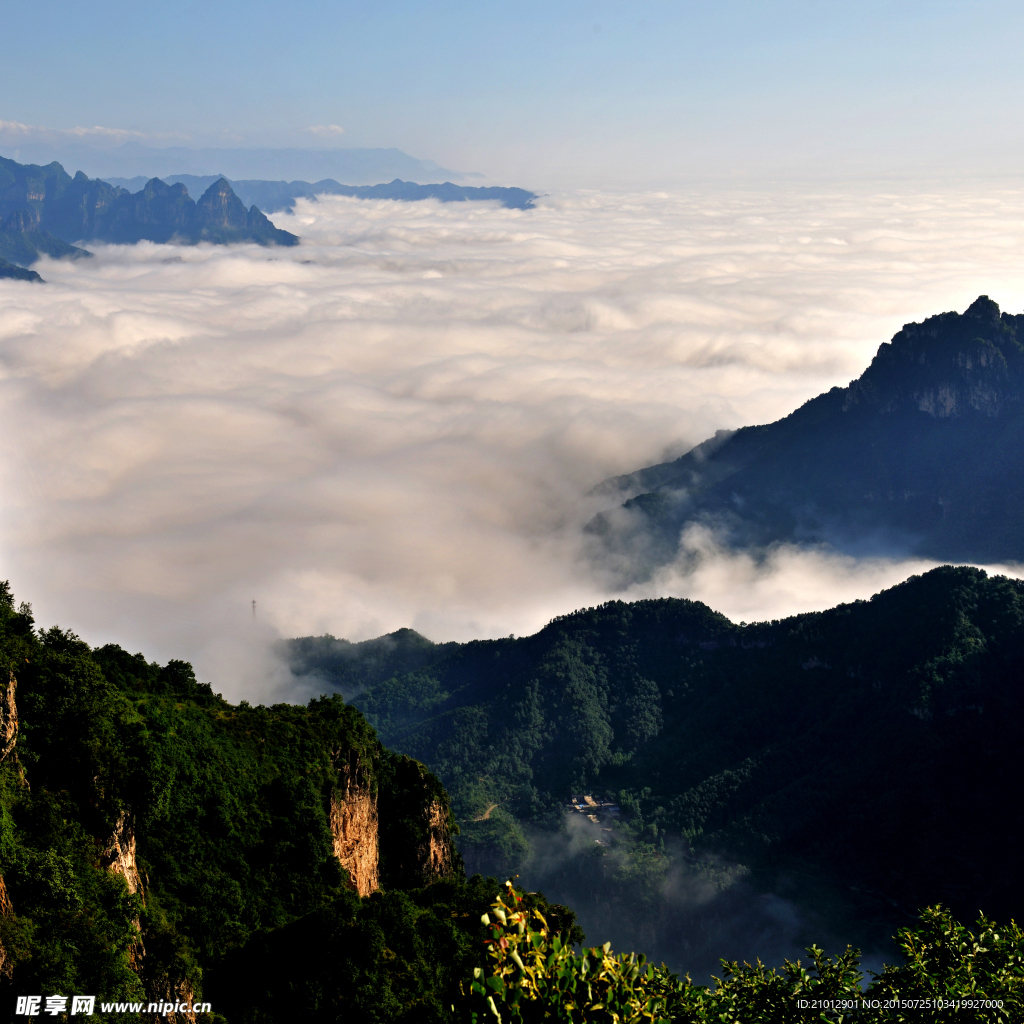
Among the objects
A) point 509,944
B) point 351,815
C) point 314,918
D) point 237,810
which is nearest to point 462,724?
point 351,815

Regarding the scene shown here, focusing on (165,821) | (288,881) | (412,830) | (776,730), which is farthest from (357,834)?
(776,730)

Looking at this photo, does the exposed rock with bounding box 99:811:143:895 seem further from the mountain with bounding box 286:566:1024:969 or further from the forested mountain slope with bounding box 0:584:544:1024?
the mountain with bounding box 286:566:1024:969

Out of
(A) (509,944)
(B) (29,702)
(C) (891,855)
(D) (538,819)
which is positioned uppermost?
(A) (509,944)

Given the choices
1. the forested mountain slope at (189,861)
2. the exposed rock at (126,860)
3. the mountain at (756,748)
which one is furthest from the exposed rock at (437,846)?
the mountain at (756,748)

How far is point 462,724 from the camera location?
13625 cm

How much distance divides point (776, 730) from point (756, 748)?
3381 mm

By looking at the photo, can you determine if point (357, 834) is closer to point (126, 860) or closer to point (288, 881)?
point (288, 881)

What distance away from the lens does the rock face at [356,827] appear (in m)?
53.3

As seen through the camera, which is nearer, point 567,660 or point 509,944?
point 509,944

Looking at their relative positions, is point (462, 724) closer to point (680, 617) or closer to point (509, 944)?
point (680, 617)

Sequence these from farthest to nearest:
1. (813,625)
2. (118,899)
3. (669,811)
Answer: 1. (813,625)
2. (669,811)
3. (118,899)

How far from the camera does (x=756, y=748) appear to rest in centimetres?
11875

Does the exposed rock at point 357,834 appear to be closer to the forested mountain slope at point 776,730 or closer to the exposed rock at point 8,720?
the exposed rock at point 8,720

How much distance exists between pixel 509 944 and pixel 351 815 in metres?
37.4
